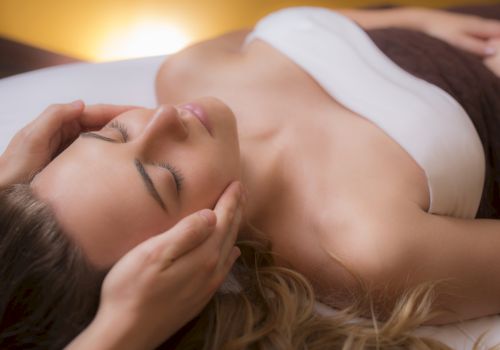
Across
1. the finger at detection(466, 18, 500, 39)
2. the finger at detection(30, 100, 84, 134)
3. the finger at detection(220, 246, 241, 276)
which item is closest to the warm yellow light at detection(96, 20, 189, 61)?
the finger at detection(30, 100, 84, 134)

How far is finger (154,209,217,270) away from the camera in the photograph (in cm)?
83

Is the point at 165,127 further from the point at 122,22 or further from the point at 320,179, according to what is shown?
the point at 122,22

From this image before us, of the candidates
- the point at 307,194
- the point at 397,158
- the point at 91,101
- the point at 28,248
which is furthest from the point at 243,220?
the point at 91,101

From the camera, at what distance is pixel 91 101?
1435 mm

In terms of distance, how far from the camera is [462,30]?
1352mm

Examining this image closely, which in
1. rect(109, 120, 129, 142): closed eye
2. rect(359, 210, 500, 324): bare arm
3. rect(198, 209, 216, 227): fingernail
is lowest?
rect(359, 210, 500, 324): bare arm

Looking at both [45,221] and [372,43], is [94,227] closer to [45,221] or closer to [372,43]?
[45,221]

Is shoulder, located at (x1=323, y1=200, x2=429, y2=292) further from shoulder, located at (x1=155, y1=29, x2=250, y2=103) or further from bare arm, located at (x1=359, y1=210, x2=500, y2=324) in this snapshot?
shoulder, located at (x1=155, y1=29, x2=250, y2=103)

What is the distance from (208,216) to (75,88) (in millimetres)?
742

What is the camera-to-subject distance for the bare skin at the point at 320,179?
3.36ft

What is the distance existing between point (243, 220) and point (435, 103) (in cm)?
44

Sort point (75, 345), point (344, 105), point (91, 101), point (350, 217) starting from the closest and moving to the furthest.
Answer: point (75, 345) < point (350, 217) < point (344, 105) < point (91, 101)

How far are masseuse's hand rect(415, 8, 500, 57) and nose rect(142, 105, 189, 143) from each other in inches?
28.2

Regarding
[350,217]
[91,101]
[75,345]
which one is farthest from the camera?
[91,101]
